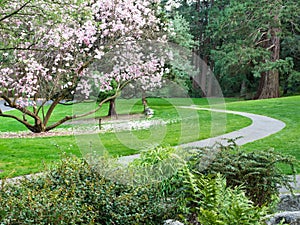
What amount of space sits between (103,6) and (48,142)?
363 cm

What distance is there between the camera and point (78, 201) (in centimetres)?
306

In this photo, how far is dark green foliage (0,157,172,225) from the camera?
108 inches

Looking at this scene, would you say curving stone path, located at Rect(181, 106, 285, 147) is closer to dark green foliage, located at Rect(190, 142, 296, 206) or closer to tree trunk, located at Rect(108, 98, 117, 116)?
dark green foliage, located at Rect(190, 142, 296, 206)

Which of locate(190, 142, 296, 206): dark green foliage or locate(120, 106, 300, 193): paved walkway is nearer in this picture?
locate(190, 142, 296, 206): dark green foliage

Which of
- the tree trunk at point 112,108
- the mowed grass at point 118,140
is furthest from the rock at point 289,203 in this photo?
the tree trunk at point 112,108

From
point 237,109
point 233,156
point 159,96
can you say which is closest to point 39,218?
point 233,156

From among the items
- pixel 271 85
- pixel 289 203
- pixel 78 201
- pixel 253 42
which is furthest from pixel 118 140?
pixel 271 85

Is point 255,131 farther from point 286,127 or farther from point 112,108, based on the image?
point 112,108

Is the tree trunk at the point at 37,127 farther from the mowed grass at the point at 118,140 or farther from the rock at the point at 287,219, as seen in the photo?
the rock at the point at 287,219

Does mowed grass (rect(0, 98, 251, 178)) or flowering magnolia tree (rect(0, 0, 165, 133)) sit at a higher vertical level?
flowering magnolia tree (rect(0, 0, 165, 133))

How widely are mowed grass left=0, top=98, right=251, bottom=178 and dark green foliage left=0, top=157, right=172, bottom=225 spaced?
3.71 feet

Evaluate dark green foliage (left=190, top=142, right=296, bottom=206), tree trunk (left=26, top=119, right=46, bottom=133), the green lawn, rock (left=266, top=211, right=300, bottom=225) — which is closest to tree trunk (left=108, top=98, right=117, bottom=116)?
the green lawn

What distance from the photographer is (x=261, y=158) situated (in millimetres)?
4090

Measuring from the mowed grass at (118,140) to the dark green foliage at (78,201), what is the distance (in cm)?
113
